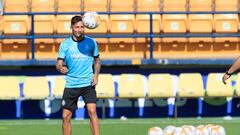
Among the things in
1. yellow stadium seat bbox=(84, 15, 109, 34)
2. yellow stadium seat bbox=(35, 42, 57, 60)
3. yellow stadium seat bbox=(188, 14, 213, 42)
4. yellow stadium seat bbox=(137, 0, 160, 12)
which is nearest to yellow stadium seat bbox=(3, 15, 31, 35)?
yellow stadium seat bbox=(35, 42, 57, 60)

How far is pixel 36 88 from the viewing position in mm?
15984

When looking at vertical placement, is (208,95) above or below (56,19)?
below

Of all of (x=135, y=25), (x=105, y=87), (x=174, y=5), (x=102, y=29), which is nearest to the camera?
(x=105, y=87)

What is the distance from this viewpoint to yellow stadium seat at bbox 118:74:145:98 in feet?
52.0

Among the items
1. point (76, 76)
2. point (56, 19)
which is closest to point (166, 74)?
point (56, 19)

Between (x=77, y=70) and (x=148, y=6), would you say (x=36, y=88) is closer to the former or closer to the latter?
(x=148, y=6)

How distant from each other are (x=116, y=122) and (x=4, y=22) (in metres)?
4.43

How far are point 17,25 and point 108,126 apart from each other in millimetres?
4783

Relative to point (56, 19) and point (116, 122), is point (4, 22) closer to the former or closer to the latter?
point (56, 19)

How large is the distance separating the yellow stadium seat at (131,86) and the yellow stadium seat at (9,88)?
7.49ft

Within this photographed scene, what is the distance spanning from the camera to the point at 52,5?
1803cm

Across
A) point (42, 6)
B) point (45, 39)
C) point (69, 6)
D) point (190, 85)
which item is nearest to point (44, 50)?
point (45, 39)

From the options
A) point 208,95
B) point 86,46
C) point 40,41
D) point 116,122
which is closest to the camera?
point 86,46

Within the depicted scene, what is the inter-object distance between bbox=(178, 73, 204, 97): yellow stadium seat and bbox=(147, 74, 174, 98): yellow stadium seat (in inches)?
8.8
